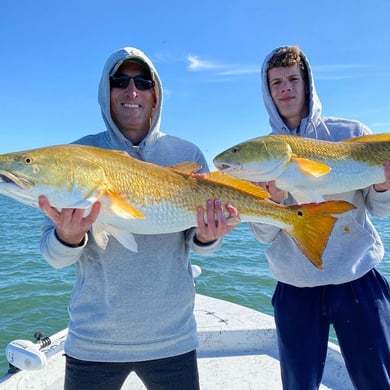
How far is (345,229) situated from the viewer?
3.16 m

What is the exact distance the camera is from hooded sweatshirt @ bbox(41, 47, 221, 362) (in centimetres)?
257

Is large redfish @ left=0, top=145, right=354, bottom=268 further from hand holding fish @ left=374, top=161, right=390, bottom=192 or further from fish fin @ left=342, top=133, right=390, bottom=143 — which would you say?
fish fin @ left=342, top=133, right=390, bottom=143

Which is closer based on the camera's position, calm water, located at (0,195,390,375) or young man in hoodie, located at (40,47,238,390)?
young man in hoodie, located at (40,47,238,390)

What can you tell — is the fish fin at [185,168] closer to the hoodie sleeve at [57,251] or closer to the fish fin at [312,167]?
the hoodie sleeve at [57,251]

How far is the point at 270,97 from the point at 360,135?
0.84 metres

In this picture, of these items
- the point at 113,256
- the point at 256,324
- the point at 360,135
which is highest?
the point at 360,135

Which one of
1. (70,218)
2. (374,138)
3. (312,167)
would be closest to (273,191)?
(312,167)

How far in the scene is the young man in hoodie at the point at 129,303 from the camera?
2557 millimetres

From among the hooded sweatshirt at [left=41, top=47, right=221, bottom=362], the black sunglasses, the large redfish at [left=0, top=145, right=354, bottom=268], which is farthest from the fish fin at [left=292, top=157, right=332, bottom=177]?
the black sunglasses

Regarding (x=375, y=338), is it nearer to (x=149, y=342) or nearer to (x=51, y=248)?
(x=149, y=342)

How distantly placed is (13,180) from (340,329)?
258 cm

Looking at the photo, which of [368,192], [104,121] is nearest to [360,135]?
[368,192]

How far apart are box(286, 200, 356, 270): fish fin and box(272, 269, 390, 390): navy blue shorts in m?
0.64

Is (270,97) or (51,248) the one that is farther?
(270,97)
